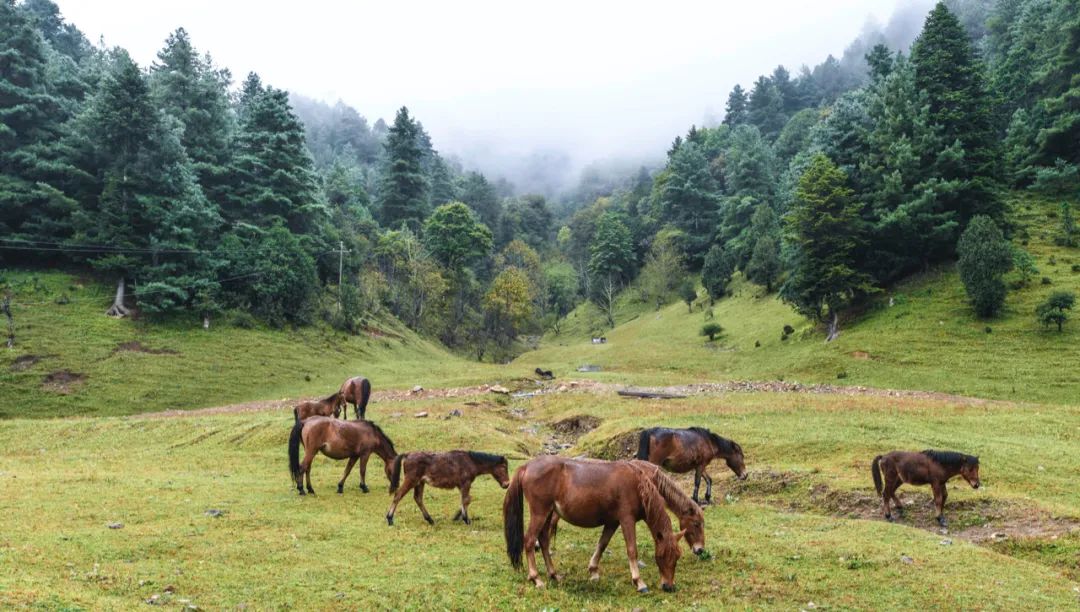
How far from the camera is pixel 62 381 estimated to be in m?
35.1

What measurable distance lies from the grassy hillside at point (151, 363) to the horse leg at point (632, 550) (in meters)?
29.8

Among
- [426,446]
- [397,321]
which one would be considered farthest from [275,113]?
[426,446]

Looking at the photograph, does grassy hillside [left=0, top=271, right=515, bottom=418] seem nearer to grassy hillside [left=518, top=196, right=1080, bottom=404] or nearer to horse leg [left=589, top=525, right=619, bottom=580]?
grassy hillside [left=518, top=196, right=1080, bottom=404]

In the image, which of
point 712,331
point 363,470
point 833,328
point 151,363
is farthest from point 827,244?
point 151,363

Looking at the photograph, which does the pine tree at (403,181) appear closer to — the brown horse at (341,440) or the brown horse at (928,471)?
the brown horse at (341,440)

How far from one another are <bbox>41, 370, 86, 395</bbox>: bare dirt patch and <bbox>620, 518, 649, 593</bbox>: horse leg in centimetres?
3791

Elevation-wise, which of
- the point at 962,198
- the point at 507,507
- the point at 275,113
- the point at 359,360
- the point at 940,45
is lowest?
the point at 359,360

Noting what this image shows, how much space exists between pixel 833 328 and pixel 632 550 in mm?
43501

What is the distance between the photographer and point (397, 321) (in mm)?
65500

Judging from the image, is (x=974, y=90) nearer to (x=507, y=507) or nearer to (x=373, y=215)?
(x=507, y=507)

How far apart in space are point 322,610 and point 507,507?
2941 mm

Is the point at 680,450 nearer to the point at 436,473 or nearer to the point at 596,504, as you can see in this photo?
the point at 436,473

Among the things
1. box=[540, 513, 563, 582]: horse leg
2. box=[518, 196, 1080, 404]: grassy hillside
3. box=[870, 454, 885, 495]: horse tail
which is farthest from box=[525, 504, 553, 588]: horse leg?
box=[518, 196, 1080, 404]: grassy hillside

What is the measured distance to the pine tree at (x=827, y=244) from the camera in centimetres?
4691
